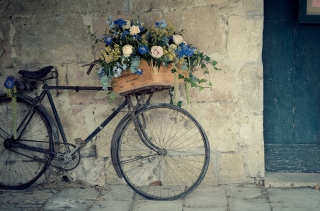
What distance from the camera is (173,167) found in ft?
17.1

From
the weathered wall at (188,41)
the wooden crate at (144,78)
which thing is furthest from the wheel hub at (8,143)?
the wooden crate at (144,78)

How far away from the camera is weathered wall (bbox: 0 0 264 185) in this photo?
4.98m

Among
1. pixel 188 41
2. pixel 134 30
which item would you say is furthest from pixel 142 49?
pixel 188 41

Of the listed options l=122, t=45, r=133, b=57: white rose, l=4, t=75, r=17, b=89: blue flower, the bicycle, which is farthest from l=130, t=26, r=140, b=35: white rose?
l=4, t=75, r=17, b=89: blue flower

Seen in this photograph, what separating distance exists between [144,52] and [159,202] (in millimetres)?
Result: 1355

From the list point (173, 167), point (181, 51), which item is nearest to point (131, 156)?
point (173, 167)

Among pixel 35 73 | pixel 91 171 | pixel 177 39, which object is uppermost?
pixel 177 39

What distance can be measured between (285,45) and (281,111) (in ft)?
2.11

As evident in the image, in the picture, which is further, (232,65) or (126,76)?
(232,65)

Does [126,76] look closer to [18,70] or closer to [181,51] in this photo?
[181,51]

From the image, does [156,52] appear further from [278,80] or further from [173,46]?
[278,80]

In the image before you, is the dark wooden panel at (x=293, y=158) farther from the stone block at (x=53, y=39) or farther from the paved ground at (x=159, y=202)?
the stone block at (x=53, y=39)

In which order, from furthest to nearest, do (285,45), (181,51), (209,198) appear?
(285,45), (209,198), (181,51)

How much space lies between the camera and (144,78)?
4.45m
